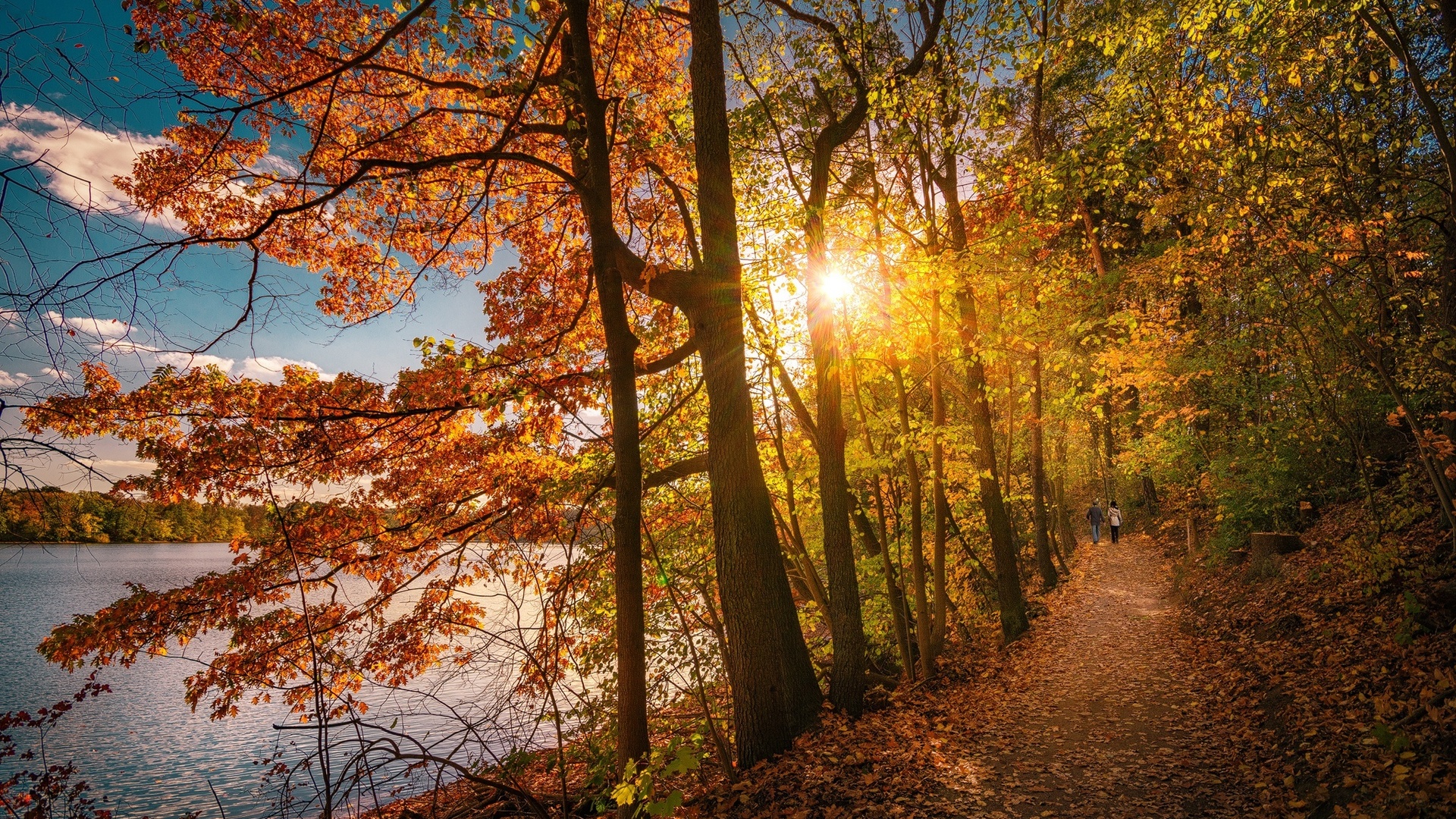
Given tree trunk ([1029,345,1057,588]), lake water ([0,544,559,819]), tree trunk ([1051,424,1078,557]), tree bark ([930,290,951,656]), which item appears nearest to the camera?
tree bark ([930,290,951,656])

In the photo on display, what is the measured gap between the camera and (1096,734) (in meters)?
6.49

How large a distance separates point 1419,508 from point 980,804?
6078 mm

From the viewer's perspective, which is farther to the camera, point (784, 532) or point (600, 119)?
point (784, 532)

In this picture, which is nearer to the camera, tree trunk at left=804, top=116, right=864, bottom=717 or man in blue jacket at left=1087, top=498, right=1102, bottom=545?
tree trunk at left=804, top=116, right=864, bottom=717

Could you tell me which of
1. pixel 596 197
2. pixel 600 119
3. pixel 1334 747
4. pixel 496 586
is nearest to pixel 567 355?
pixel 596 197

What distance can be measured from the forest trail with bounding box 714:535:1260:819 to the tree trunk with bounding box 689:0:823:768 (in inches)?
18.8

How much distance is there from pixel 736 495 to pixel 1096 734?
15.3 feet

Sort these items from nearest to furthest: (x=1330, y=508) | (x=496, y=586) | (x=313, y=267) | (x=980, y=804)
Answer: (x=980, y=804)
(x=313, y=267)
(x=1330, y=508)
(x=496, y=586)

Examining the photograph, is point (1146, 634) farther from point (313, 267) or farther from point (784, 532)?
point (313, 267)

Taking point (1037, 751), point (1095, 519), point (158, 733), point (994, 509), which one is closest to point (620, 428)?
point (1037, 751)

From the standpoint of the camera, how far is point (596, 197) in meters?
6.05

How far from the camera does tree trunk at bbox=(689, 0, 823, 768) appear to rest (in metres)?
6.16

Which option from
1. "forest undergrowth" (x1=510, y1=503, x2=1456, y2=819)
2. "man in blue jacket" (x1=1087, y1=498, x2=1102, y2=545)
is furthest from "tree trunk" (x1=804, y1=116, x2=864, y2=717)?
"man in blue jacket" (x1=1087, y1=498, x2=1102, y2=545)

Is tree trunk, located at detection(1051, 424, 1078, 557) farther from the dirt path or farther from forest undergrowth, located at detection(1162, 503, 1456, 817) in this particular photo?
forest undergrowth, located at detection(1162, 503, 1456, 817)
